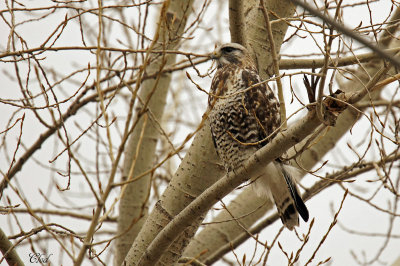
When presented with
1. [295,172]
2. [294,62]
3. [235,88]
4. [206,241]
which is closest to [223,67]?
[235,88]

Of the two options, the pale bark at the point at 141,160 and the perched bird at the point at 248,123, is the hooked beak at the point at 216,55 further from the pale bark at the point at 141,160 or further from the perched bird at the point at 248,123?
the pale bark at the point at 141,160

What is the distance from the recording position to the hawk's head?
3.84m

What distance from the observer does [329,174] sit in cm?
449

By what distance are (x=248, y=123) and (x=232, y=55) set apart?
1.96ft

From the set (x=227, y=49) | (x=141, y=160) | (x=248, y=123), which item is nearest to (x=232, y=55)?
(x=227, y=49)

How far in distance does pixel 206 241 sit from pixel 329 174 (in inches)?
53.3

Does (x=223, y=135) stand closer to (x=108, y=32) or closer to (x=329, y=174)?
(x=329, y=174)

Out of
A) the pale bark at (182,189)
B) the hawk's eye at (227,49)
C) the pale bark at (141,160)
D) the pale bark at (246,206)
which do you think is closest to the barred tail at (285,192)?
the pale bark at (182,189)

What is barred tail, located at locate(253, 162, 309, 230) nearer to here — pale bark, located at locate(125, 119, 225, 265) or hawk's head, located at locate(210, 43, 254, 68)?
pale bark, located at locate(125, 119, 225, 265)

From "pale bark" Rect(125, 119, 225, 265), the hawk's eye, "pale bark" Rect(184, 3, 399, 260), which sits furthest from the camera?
"pale bark" Rect(184, 3, 399, 260)

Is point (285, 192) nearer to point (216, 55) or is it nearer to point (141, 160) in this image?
point (216, 55)

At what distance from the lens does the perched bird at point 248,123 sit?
3.84m

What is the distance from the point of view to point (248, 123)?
3879 millimetres

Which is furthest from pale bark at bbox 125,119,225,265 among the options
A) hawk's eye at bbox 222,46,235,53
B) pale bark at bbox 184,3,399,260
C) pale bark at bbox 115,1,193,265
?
pale bark at bbox 184,3,399,260
